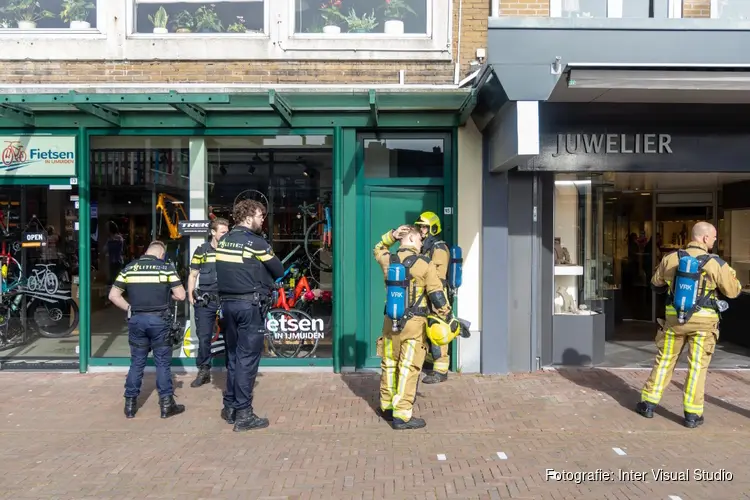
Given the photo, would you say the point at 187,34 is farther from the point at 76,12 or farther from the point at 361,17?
the point at 361,17

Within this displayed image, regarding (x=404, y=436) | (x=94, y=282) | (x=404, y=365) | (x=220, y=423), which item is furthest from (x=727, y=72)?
(x=94, y=282)

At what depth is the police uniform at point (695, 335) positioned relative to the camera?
584 cm

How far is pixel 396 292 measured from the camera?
5648mm

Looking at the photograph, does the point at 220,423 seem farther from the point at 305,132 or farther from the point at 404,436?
the point at 305,132

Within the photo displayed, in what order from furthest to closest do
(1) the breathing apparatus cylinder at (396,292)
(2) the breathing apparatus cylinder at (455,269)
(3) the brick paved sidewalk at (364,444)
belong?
(2) the breathing apparatus cylinder at (455,269), (1) the breathing apparatus cylinder at (396,292), (3) the brick paved sidewalk at (364,444)

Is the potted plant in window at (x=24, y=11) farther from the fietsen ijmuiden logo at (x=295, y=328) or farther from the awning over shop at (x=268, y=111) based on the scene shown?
the fietsen ijmuiden logo at (x=295, y=328)

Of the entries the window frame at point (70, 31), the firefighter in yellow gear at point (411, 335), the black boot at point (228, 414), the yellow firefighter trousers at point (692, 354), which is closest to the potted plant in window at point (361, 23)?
the window frame at point (70, 31)

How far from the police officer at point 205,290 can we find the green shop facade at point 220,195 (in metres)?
0.70

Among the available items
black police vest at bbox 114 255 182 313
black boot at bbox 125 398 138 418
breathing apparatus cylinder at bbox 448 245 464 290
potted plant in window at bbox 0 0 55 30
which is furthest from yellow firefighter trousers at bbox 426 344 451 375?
potted plant in window at bbox 0 0 55 30

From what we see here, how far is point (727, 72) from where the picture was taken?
6379 mm

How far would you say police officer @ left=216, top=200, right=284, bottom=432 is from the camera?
5703 mm

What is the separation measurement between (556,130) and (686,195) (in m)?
4.71

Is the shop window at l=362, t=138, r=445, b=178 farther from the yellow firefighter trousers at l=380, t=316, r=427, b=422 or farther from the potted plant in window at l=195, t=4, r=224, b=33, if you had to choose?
the yellow firefighter trousers at l=380, t=316, r=427, b=422

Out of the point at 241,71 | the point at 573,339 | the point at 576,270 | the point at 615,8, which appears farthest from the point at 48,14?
the point at 573,339
